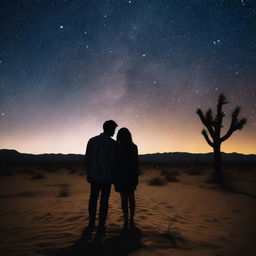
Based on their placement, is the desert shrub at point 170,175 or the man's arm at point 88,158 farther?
the desert shrub at point 170,175

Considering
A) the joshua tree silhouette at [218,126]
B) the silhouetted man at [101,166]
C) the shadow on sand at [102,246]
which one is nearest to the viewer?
the shadow on sand at [102,246]

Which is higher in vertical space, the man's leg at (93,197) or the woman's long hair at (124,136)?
the woman's long hair at (124,136)

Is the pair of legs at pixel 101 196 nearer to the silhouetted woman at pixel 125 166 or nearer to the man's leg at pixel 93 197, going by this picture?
the man's leg at pixel 93 197

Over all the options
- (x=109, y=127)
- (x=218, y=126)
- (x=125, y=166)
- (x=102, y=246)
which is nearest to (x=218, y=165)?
(x=218, y=126)

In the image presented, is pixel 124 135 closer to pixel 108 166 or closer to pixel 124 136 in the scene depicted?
pixel 124 136

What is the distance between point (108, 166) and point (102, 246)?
1325 millimetres

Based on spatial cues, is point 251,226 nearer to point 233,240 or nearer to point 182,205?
point 233,240

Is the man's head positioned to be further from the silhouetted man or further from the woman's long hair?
the woman's long hair

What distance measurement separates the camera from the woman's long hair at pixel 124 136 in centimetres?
476

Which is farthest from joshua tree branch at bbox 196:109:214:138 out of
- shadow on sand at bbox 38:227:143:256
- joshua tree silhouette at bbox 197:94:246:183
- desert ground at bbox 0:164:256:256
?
shadow on sand at bbox 38:227:143:256

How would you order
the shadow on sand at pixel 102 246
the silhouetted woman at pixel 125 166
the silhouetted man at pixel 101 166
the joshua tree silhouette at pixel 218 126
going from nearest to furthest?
the shadow on sand at pixel 102 246, the silhouetted man at pixel 101 166, the silhouetted woman at pixel 125 166, the joshua tree silhouette at pixel 218 126

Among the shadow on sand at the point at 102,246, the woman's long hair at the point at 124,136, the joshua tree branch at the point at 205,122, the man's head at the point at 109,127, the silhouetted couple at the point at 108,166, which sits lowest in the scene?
the shadow on sand at the point at 102,246

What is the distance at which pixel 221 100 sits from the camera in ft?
48.9

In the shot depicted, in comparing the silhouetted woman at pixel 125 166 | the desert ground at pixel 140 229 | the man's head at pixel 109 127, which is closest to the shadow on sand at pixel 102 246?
the desert ground at pixel 140 229
